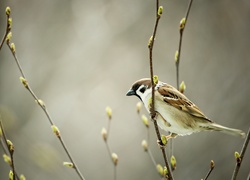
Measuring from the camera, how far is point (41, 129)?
13.5 ft

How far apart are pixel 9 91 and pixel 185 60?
6.04 feet

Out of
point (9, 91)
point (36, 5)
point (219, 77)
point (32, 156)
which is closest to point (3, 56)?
point (9, 91)

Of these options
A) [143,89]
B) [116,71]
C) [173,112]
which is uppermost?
[143,89]

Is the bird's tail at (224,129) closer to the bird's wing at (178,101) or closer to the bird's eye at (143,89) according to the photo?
the bird's wing at (178,101)

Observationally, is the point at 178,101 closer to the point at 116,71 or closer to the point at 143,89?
the point at 143,89

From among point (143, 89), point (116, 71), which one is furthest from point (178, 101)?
point (116, 71)

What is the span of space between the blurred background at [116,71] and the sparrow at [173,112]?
1.72 meters

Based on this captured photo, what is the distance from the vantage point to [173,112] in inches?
67.0

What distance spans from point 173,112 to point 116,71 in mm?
2912

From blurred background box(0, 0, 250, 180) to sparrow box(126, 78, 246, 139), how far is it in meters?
1.72

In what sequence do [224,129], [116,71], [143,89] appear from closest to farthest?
[224,129], [143,89], [116,71]

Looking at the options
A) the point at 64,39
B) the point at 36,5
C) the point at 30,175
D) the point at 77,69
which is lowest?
the point at 30,175

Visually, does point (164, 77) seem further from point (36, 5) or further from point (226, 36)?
point (36, 5)

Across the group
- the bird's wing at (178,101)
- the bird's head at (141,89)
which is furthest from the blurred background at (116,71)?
the bird's head at (141,89)
